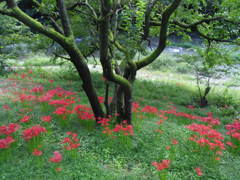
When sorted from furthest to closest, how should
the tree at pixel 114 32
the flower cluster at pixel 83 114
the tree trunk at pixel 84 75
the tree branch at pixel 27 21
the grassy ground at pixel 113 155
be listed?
the flower cluster at pixel 83 114, the tree trunk at pixel 84 75, the tree at pixel 114 32, the tree branch at pixel 27 21, the grassy ground at pixel 113 155

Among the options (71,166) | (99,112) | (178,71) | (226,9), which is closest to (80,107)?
(99,112)

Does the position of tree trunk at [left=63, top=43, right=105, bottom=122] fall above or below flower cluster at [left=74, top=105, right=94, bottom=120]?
above

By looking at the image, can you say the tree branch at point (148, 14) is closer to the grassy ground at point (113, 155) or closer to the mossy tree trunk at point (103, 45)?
the mossy tree trunk at point (103, 45)

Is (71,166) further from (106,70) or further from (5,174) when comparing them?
(106,70)

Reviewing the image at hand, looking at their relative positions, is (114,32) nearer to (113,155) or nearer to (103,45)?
(103,45)

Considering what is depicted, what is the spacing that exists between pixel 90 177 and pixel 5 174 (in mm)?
1392

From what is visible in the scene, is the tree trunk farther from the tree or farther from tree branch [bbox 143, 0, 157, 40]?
tree branch [bbox 143, 0, 157, 40]

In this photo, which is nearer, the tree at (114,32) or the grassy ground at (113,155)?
the grassy ground at (113,155)

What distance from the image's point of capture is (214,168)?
4469 millimetres

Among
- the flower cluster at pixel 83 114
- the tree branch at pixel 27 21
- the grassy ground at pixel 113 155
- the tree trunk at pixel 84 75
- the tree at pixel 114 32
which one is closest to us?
the grassy ground at pixel 113 155

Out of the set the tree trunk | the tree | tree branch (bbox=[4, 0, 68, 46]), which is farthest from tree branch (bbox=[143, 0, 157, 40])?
tree branch (bbox=[4, 0, 68, 46])

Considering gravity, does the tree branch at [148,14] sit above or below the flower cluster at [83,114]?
above

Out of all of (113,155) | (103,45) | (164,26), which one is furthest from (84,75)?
(164,26)

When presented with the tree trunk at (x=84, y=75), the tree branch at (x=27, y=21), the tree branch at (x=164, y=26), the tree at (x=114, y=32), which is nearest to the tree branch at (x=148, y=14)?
the tree at (x=114, y=32)
